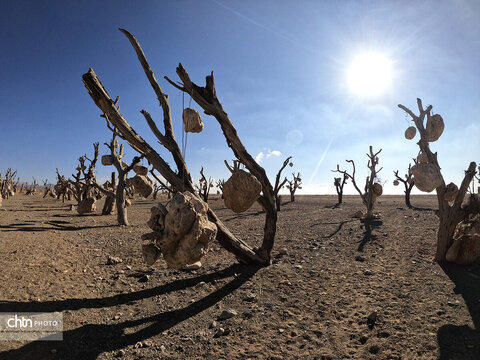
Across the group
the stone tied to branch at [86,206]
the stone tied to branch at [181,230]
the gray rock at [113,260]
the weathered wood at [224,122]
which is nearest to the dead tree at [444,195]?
the weathered wood at [224,122]

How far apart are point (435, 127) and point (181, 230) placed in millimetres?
6478

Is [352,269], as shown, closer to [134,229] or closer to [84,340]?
[84,340]

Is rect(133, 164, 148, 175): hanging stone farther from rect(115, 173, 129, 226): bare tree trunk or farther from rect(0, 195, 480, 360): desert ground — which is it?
rect(115, 173, 129, 226): bare tree trunk

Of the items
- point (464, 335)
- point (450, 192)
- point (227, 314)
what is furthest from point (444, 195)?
point (227, 314)

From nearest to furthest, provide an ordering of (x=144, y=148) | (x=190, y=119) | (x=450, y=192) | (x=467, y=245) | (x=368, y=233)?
(x=190, y=119) < (x=144, y=148) < (x=467, y=245) < (x=450, y=192) < (x=368, y=233)

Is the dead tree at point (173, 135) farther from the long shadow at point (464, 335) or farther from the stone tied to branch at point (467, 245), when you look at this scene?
the stone tied to branch at point (467, 245)

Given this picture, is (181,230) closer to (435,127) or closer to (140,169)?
(140,169)

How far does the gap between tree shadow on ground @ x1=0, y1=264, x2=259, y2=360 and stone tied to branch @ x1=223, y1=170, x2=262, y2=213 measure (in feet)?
7.07

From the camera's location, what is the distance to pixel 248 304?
479 centimetres

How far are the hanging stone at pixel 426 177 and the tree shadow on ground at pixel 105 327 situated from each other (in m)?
4.11

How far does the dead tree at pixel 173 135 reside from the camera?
466 cm

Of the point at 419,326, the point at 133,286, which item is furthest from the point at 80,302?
the point at 419,326

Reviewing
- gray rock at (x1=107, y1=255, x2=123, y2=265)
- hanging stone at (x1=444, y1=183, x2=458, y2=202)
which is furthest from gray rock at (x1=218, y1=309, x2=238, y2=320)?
hanging stone at (x1=444, y1=183, x2=458, y2=202)

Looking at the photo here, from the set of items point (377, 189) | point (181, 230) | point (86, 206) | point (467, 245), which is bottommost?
point (467, 245)
